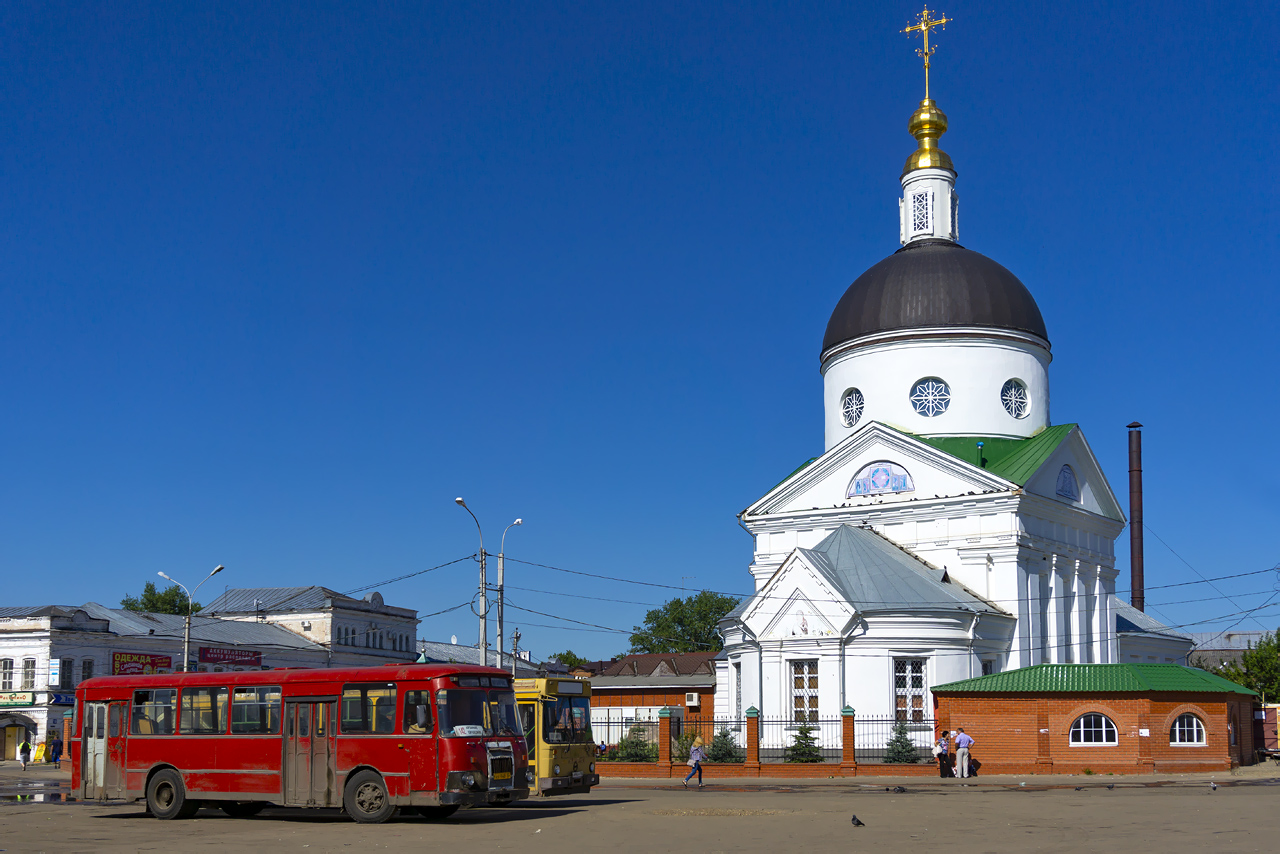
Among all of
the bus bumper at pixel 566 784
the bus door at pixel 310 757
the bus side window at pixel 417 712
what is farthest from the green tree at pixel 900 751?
the bus door at pixel 310 757

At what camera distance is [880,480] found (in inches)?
1736

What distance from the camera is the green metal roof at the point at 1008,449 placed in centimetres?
4294

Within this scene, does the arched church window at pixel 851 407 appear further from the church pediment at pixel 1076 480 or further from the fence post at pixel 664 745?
the fence post at pixel 664 745

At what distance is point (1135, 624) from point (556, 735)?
1410 inches

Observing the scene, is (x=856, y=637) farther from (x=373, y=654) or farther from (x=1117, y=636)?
(x=373, y=654)

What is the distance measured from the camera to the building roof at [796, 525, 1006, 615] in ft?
124

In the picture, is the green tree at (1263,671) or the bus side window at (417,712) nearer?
the bus side window at (417,712)

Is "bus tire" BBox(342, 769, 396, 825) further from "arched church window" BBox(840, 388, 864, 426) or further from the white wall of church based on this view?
"arched church window" BBox(840, 388, 864, 426)

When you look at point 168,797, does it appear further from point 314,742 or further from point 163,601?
point 163,601

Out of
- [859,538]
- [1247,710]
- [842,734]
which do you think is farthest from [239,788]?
[1247,710]

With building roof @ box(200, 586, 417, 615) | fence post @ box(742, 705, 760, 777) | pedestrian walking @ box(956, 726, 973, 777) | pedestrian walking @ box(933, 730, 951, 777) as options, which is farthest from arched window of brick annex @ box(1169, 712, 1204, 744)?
building roof @ box(200, 586, 417, 615)

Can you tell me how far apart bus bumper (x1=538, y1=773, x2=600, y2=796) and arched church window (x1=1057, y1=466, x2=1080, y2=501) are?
25.5 metres

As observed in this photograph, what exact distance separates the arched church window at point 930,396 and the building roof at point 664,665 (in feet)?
104

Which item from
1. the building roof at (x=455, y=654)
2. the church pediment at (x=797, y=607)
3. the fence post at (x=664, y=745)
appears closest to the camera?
the fence post at (x=664, y=745)
